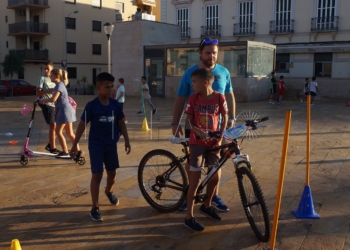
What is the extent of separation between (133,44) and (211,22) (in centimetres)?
1305

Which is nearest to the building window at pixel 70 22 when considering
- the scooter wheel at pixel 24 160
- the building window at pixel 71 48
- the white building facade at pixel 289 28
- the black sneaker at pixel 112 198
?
Result: the building window at pixel 71 48

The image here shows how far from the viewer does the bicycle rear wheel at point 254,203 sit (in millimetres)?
3717

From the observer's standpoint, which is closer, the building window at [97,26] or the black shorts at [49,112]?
the black shorts at [49,112]

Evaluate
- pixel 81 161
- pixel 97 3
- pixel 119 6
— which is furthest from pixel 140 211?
pixel 119 6

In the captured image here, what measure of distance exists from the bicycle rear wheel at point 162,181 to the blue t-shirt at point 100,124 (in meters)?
0.57

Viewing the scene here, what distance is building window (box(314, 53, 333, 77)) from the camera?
32.6 metres

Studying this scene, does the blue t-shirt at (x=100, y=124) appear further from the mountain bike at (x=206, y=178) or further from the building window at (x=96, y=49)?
the building window at (x=96, y=49)

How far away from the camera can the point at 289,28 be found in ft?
112

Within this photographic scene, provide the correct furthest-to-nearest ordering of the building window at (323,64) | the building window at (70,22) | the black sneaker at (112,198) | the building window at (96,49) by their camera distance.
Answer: the building window at (96,49) → the building window at (70,22) → the building window at (323,64) → the black sneaker at (112,198)

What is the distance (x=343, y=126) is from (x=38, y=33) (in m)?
37.7

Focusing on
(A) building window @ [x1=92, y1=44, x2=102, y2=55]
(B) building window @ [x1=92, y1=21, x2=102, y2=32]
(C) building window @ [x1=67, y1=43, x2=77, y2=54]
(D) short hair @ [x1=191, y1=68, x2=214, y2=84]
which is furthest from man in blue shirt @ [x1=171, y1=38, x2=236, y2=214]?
(B) building window @ [x1=92, y1=21, x2=102, y2=32]

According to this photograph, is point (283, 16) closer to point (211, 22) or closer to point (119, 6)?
point (211, 22)

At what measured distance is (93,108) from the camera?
4.39 m

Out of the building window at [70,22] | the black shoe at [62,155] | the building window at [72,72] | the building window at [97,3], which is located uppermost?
the building window at [97,3]
